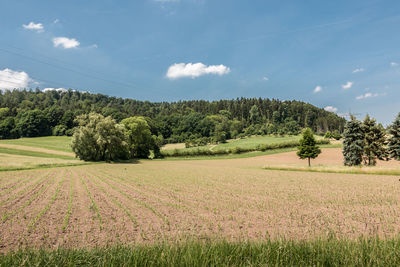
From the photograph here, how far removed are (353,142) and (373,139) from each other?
4899 millimetres

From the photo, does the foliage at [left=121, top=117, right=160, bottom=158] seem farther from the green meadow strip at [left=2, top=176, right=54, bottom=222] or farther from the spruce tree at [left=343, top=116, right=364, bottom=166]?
the spruce tree at [left=343, top=116, right=364, bottom=166]

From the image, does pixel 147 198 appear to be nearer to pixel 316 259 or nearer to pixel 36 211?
pixel 36 211

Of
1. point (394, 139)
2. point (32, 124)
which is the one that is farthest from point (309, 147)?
point (32, 124)

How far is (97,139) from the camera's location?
5244cm

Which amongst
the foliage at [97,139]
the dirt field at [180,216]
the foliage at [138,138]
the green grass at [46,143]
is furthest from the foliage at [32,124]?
the dirt field at [180,216]

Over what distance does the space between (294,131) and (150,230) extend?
164 metres

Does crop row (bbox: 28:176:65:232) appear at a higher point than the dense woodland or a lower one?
lower

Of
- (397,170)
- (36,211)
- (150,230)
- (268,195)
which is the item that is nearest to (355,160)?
(397,170)

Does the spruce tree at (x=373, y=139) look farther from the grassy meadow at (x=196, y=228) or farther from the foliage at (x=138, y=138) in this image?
the foliage at (x=138, y=138)

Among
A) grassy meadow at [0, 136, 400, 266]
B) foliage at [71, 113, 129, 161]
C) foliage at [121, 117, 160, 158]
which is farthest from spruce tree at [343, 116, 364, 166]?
foliage at [121, 117, 160, 158]

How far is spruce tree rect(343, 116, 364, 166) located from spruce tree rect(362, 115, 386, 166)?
1207 millimetres

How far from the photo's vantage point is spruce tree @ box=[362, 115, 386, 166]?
44.0 meters

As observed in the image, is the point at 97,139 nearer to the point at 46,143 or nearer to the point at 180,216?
the point at 180,216

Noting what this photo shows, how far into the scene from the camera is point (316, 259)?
3.62m
